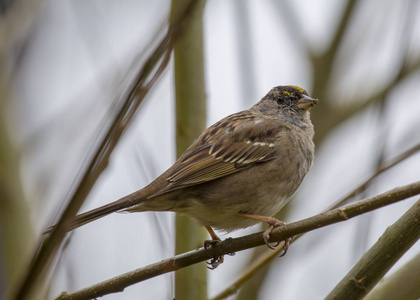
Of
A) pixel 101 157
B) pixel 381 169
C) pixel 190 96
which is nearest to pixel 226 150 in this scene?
pixel 190 96

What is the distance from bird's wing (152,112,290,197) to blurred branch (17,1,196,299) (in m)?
2.02

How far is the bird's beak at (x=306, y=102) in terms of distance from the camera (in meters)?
4.60

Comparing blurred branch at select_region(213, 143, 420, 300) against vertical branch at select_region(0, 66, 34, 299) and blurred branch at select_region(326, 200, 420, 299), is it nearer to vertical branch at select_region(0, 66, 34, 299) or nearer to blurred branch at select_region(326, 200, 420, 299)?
blurred branch at select_region(326, 200, 420, 299)

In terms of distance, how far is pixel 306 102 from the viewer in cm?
471

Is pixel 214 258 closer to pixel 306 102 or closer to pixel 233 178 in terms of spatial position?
pixel 233 178

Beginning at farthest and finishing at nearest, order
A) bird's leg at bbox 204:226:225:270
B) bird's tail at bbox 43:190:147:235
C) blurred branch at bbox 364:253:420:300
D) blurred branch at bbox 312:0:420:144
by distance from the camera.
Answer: blurred branch at bbox 312:0:420:144
bird's leg at bbox 204:226:225:270
bird's tail at bbox 43:190:147:235
blurred branch at bbox 364:253:420:300

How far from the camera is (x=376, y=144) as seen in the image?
338cm

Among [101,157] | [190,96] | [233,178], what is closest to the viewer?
[101,157]

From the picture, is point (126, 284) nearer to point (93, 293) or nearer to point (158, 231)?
point (93, 293)

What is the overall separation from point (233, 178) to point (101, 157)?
94.4 inches

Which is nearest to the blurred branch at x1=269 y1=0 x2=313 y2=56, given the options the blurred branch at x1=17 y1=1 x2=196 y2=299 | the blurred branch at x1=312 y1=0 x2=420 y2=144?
the blurred branch at x1=312 y1=0 x2=420 y2=144

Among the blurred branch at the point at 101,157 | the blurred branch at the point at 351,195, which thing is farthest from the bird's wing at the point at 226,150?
the blurred branch at the point at 101,157

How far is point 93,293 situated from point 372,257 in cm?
114

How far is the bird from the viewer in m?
3.80
